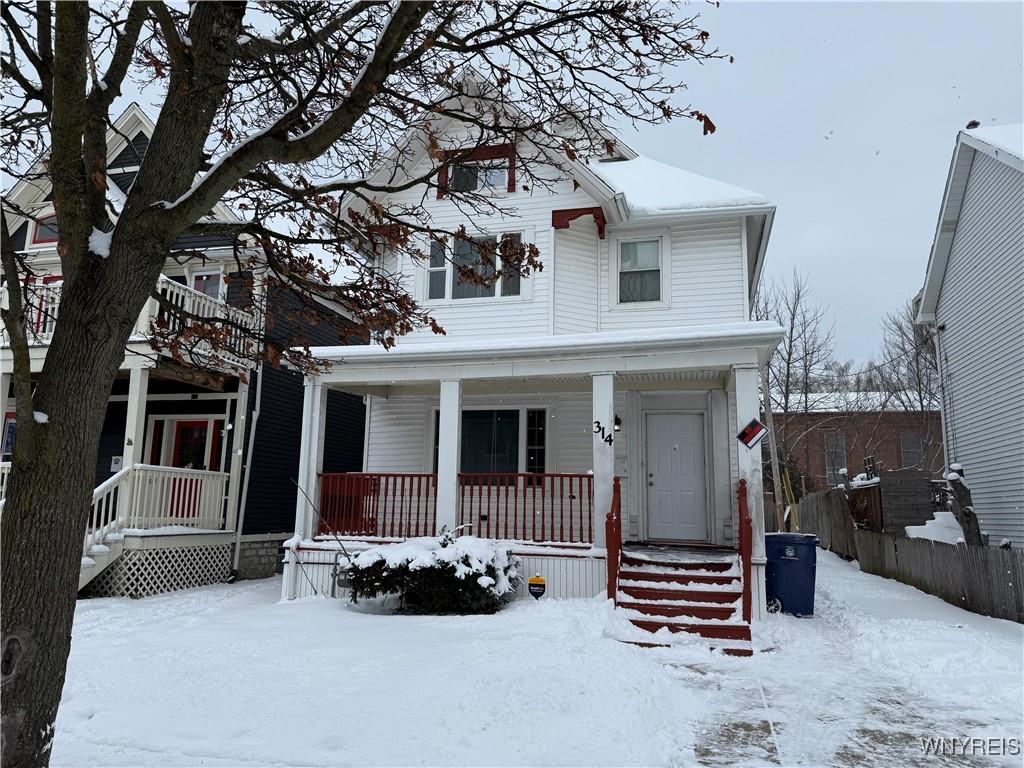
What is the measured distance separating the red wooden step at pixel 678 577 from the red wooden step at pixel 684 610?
560 mm

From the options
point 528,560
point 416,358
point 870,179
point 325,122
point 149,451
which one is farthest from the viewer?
point 870,179

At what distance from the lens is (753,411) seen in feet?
28.6

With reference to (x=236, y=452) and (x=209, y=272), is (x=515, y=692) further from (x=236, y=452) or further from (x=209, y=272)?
(x=209, y=272)

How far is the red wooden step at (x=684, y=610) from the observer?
8195mm

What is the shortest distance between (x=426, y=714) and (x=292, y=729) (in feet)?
2.92

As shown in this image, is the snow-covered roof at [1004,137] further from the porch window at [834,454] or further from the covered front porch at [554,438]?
the porch window at [834,454]

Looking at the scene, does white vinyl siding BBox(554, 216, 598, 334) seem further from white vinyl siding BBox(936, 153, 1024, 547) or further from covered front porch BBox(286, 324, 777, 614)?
white vinyl siding BBox(936, 153, 1024, 547)

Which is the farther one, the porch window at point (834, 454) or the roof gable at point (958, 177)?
the porch window at point (834, 454)

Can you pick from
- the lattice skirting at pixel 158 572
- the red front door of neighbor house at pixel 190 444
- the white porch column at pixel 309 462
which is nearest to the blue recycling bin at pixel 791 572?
the white porch column at pixel 309 462

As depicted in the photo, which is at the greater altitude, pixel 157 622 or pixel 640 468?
pixel 640 468

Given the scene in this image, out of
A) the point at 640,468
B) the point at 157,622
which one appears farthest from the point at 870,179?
the point at 157,622

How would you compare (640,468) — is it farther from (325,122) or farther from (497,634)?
(325,122)

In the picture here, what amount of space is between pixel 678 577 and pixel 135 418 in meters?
9.03

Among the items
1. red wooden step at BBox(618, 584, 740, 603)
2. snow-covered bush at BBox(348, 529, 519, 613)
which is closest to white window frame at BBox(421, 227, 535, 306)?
snow-covered bush at BBox(348, 529, 519, 613)
